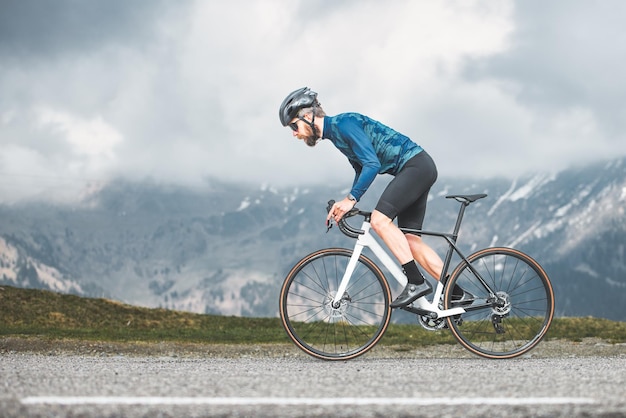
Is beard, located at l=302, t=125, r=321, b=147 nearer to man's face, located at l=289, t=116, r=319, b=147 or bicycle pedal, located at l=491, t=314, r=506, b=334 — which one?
man's face, located at l=289, t=116, r=319, b=147

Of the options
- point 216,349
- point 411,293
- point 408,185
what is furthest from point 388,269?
point 216,349

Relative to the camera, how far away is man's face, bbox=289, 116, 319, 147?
974 centimetres

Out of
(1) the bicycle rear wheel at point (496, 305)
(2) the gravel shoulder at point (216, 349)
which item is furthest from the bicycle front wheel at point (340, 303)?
(2) the gravel shoulder at point (216, 349)

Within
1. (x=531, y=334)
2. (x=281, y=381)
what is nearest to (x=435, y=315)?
(x=531, y=334)

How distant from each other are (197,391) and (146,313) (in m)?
21.8

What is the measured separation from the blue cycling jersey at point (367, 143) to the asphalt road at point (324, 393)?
8.82 feet

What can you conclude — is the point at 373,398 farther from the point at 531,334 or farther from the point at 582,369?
the point at 531,334

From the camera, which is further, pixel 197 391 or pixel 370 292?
pixel 370 292

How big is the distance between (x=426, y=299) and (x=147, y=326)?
1697cm

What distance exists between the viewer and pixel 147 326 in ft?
82.2

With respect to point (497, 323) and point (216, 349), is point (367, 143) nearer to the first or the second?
point (497, 323)

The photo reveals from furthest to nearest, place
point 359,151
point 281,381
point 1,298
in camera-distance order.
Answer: point 1,298 < point 359,151 < point 281,381

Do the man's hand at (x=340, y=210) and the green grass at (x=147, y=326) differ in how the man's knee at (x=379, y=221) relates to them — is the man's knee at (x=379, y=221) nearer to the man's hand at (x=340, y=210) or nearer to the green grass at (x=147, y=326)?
the man's hand at (x=340, y=210)

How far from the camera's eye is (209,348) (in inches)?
712
